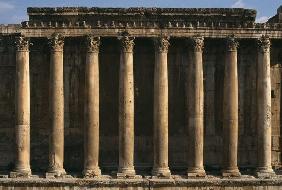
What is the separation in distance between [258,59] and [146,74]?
714 centimetres

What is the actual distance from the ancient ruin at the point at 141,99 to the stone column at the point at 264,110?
61mm

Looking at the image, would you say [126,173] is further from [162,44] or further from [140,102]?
[162,44]

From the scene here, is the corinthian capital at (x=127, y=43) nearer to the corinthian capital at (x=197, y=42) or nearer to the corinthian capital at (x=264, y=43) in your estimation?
the corinthian capital at (x=197, y=42)

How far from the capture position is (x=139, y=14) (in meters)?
34.7

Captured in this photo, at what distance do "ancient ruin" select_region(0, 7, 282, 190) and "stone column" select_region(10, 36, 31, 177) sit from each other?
60 millimetres

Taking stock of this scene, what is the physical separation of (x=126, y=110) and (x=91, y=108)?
211 cm

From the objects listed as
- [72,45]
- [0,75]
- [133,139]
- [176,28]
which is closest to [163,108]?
[133,139]

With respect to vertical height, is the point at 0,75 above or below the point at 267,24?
below

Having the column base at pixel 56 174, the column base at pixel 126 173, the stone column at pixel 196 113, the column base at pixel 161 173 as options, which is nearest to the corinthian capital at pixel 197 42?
the stone column at pixel 196 113

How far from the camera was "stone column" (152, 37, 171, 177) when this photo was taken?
109ft

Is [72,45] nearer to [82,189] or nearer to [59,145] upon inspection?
[59,145]

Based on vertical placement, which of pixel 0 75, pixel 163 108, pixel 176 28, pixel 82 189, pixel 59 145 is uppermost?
pixel 176 28

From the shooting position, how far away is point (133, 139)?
110 ft

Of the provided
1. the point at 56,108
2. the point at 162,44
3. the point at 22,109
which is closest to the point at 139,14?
the point at 162,44
